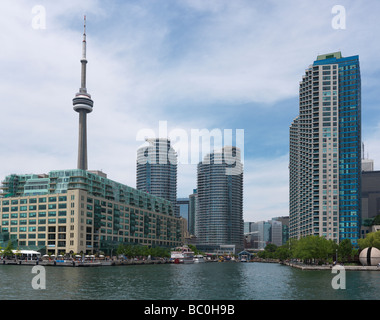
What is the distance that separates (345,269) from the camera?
171750 mm

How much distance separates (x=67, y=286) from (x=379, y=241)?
149 m

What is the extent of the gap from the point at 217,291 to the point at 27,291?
114 feet
